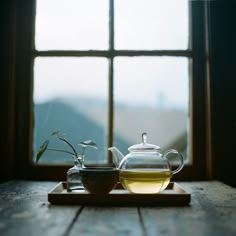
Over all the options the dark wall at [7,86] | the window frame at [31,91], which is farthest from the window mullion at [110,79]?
the dark wall at [7,86]

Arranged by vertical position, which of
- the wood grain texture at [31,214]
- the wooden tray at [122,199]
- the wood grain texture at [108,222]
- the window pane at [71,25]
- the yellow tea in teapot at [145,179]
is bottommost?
the wood grain texture at [31,214]

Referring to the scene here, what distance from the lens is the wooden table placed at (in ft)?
2.17

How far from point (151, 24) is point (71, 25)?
1.09ft

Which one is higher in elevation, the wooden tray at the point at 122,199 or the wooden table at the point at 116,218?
the wooden tray at the point at 122,199

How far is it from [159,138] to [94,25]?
0.53 metres

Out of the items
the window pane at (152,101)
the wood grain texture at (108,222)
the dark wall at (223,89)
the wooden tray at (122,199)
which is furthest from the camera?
A: the window pane at (152,101)

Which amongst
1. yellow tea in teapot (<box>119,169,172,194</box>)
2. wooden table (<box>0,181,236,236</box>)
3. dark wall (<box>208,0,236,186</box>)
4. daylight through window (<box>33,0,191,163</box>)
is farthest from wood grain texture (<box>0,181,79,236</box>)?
dark wall (<box>208,0,236,186</box>)

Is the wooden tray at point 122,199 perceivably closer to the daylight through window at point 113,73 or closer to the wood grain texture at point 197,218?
the wood grain texture at point 197,218

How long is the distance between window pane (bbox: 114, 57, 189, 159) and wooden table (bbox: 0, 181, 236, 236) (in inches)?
21.5

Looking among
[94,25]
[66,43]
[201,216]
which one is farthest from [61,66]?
[201,216]

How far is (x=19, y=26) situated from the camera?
158cm

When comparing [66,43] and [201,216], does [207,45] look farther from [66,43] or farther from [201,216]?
[201,216]

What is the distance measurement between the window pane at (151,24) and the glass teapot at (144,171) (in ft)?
2.22

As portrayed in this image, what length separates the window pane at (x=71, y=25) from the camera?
1.60m
